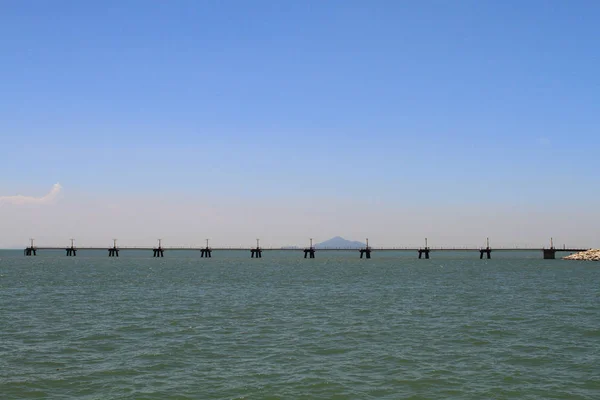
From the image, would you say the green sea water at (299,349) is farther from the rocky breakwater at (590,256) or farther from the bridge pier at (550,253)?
the bridge pier at (550,253)

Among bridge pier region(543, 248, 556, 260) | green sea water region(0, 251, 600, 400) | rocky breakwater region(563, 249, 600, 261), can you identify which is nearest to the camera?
green sea water region(0, 251, 600, 400)

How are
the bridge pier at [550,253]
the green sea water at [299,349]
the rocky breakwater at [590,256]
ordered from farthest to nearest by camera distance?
1. the bridge pier at [550,253]
2. the rocky breakwater at [590,256]
3. the green sea water at [299,349]

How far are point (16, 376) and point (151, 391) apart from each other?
19.5 feet

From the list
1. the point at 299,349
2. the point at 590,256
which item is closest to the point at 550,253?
the point at 590,256

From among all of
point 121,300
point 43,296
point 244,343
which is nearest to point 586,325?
point 244,343

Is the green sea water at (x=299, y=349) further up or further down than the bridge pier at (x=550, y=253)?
further up

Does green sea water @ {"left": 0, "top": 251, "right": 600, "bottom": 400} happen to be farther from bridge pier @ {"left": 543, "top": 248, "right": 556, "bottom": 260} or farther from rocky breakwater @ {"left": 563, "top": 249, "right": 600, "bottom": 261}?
bridge pier @ {"left": 543, "top": 248, "right": 556, "bottom": 260}

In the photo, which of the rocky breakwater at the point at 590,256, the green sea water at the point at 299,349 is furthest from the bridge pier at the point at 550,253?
the green sea water at the point at 299,349

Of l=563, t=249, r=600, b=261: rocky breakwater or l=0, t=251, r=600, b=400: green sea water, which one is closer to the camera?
l=0, t=251, r=600, b=400: green sea water

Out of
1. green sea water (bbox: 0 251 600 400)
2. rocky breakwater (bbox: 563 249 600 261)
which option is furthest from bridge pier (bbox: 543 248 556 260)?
green sea water (bbox: 0 251 600 400)

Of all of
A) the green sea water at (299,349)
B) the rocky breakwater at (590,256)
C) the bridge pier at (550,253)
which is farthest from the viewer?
the bridge pier at (550,253)

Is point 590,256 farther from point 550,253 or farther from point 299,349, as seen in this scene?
point 299,349

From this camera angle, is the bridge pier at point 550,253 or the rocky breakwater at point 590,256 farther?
the bridge pier at point 550,253

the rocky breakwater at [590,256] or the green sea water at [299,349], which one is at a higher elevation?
the green sea water at [299,349]
